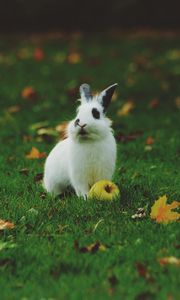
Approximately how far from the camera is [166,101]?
378 inches

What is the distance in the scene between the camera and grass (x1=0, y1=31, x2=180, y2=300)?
3697 mm

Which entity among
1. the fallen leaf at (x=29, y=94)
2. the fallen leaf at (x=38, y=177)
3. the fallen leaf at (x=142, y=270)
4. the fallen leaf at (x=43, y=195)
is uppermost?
the fallen leaf at (x=29, y=94)

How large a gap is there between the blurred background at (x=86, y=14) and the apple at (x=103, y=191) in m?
11.5

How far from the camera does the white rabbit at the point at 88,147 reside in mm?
4961

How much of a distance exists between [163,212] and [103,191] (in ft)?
1.87

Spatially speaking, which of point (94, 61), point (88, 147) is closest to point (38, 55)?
point (94, 61)

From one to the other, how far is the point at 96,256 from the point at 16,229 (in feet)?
2.54

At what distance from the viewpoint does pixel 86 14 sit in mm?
16391

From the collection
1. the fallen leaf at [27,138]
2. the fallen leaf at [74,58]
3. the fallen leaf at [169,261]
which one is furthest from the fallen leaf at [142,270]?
the fallen leaf at [74,58]

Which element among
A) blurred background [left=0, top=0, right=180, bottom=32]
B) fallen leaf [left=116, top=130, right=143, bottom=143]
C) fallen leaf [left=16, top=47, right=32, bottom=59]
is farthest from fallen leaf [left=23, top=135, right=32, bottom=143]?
blurred background [left=0, top=0, right=180, bottom=32]

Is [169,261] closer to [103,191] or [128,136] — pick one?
[103,191]

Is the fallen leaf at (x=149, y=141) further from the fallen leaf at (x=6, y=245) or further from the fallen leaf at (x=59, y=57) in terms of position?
the fallen leaf at (x=59, y=57)

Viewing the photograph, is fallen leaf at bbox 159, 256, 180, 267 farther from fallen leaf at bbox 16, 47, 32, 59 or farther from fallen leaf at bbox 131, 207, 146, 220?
fallen leaf at bbox 16, 47, 32, 59

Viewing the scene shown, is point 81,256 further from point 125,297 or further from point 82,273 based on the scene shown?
point 125,297
